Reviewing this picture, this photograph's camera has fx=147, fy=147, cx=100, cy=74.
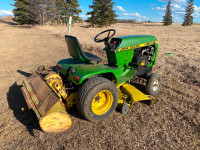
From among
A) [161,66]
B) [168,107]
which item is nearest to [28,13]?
[161,66]

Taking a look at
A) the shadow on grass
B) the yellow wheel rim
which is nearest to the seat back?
the yellow wheel rim

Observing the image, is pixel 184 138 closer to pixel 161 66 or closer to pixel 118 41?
pixel 118 41

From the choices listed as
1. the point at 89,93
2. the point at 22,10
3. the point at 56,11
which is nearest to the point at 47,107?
the point at 89,93

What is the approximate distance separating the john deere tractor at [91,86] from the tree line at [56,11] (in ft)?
93.3

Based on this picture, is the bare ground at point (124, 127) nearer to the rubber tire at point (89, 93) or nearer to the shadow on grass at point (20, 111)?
the shadow on grass at point (20, 111)

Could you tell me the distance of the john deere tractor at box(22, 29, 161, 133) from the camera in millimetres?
2368

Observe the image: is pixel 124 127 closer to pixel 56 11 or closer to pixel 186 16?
pixel 56 11

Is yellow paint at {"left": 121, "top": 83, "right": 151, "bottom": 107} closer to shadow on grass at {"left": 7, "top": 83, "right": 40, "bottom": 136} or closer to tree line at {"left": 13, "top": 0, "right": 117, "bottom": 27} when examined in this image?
shadow on grass at {"left": 7, "top": 83, "right": 40, "bottom": 136}

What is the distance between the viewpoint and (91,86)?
2488mm

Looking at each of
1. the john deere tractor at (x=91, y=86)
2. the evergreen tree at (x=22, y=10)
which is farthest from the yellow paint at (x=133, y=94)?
the evergreen tree at (x=22, y=10)

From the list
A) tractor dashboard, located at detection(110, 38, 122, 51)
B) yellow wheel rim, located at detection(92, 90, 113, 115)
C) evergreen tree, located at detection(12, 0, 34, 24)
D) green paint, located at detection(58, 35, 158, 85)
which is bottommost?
yellow wheel rim, located at detection(92, 90, 113, 115)

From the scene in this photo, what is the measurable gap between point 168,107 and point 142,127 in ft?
3.24

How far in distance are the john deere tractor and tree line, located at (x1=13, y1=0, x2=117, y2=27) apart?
28.4 m

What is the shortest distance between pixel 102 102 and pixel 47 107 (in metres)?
1.05
